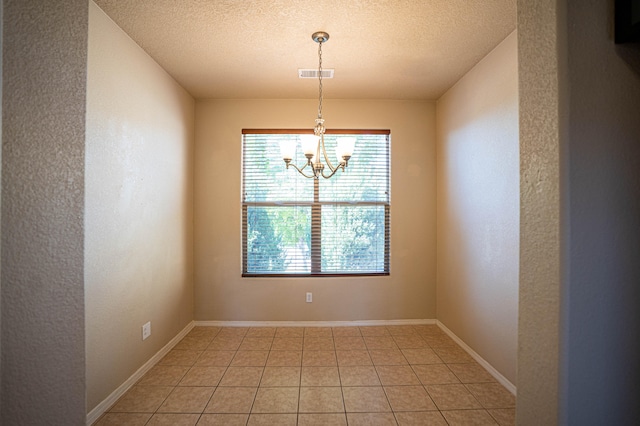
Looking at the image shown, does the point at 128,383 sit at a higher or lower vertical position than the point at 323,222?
lower

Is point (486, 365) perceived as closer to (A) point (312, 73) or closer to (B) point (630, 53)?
(B) point (630, 53)

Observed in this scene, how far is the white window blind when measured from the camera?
12.0 feet

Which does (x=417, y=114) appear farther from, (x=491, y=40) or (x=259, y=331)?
(x=259, y=331)

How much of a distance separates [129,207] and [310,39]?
1943mm

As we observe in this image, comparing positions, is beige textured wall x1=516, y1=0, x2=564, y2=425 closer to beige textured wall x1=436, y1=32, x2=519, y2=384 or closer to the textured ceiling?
the textured ceiling

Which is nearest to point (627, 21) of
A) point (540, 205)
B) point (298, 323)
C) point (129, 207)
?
point (540, 205)

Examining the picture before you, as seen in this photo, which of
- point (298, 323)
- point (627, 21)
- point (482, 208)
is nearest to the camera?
point (627, 21)

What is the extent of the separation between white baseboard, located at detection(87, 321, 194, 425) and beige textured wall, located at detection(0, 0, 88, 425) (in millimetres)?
1441

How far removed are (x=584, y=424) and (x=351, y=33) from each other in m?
Answer: 2.49

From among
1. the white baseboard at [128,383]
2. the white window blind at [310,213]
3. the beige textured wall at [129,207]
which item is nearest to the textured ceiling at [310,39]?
the beige textured wall at [129,207]

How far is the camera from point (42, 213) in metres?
0.85

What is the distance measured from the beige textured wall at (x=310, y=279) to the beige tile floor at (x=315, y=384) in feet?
1.26

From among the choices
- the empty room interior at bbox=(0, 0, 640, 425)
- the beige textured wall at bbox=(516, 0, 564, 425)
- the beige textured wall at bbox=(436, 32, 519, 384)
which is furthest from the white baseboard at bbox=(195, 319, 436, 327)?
the beige textured wall at bbox=(516, 0, 564, 425)

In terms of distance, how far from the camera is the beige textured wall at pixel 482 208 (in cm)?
230
